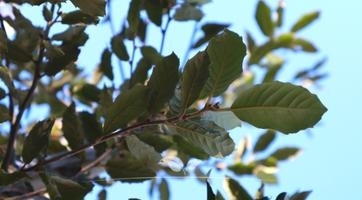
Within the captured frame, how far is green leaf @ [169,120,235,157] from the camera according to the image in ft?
2.13

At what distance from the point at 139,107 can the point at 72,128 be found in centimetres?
17

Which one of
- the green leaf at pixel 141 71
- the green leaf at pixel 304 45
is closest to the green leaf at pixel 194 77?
the green leaf at pixel 141 71

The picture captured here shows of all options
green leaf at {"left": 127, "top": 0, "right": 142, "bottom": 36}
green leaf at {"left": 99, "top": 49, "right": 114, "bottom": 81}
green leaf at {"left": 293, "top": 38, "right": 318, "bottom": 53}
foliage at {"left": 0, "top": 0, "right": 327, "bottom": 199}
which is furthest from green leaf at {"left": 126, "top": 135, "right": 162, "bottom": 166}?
green leaf at {"left": 293, "top": 38, "right": 318, "bottom": 53}

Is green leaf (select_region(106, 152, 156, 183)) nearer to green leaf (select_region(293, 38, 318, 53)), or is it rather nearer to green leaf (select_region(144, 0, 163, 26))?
green leaf (select_region(144, 0, 163, 26))

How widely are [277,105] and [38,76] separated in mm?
379

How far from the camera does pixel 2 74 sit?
27.4 inches

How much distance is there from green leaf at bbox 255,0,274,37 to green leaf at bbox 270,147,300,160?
11.8 inches

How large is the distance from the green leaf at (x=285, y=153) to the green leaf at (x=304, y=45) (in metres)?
0.32

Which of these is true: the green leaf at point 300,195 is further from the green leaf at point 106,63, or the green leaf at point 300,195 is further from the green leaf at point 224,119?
the green leaf at point 106,63

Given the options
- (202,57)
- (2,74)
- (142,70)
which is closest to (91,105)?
(142,70)

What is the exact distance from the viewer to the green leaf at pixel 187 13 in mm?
1040

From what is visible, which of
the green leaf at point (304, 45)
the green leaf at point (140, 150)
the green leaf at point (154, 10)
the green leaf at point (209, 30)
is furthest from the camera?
the green leaf at point (304, 45)

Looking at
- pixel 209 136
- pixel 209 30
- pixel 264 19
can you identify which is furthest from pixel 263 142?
pixel 209 136

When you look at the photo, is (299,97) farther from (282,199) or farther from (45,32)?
(45,32)
